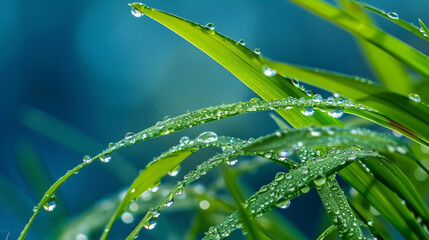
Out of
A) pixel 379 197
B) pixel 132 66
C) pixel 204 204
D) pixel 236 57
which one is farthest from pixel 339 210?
pixel 132 66

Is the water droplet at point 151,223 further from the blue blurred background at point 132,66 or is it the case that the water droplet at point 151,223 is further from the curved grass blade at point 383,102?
the blue blurred background at point 132,66

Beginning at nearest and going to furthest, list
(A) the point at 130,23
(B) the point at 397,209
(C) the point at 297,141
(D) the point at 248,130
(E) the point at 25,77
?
(C) the point at 297,141 < (B) the point at 397,209 < (D) the point at 248,130 < (E) the point at 25,77 < (A) the point at 130,23

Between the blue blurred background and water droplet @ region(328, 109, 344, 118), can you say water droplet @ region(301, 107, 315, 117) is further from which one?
the blue blurred background

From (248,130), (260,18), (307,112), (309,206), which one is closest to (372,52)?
(307,112)

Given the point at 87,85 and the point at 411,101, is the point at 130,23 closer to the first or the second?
the point at 87,85

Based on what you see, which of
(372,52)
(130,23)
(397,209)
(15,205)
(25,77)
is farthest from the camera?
(130,23)
